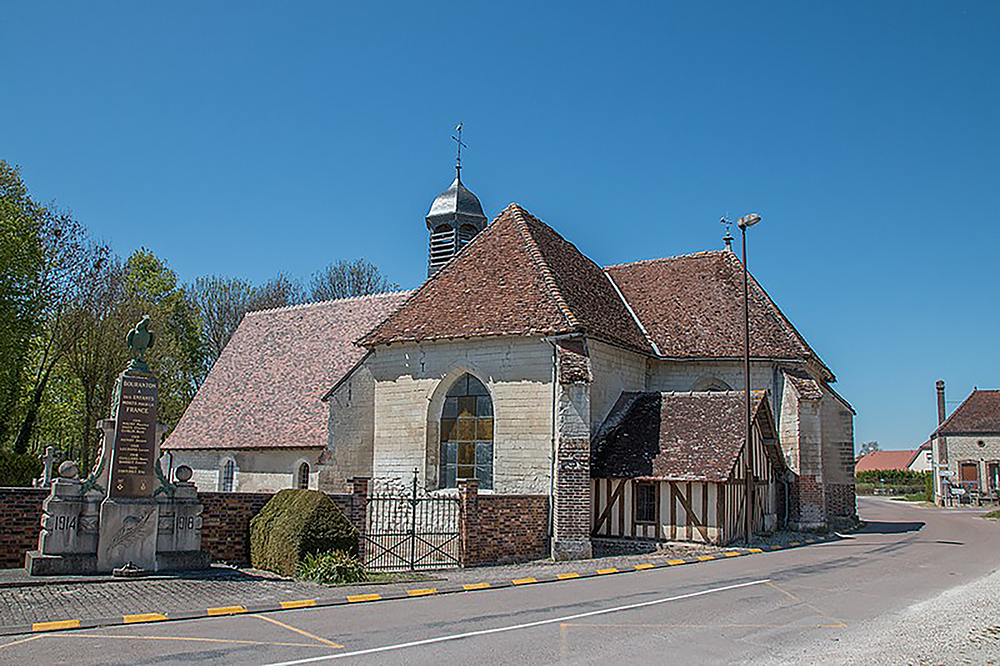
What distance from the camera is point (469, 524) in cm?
1752

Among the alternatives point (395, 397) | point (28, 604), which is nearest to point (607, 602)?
point (28, 604)

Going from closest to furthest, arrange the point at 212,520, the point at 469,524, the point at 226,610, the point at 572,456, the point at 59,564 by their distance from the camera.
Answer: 1. the point at 226,610
2. the point at 59,564
3. the point at 212,520
4. the point at 469,524
5. the point at 572,456

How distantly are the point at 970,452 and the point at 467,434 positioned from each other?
43327mm

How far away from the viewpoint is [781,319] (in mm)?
26500

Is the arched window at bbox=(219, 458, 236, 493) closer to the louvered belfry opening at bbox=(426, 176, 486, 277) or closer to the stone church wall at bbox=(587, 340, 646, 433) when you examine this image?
the louvered belfry opening at bbox=(426, 176, 486, 277)

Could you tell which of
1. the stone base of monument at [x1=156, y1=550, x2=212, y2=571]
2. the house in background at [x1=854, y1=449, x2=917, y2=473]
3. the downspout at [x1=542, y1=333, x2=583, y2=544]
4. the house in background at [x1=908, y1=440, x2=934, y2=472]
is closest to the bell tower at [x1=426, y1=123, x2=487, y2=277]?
the downspout at [x1=542, y1=333, x2=583, y2=544]

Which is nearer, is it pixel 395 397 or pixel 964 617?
pixel 964 617

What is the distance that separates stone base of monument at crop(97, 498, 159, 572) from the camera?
14.3m

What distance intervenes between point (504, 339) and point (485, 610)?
1025cm

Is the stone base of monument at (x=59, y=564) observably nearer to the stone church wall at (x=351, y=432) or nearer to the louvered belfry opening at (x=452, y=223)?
the stone church wall at (x=351, y=432)

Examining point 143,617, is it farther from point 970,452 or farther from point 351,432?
point 970,452

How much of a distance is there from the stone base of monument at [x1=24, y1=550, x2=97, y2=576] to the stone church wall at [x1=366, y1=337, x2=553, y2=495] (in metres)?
9.15

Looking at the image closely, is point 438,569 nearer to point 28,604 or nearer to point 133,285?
point 28,604

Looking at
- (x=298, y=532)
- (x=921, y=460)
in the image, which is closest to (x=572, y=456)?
(x=298, y=532)
